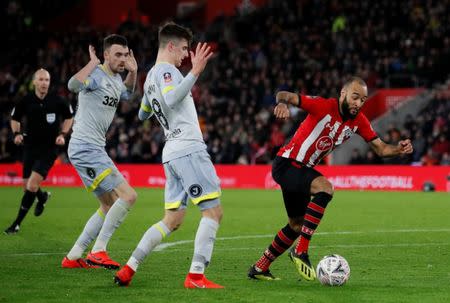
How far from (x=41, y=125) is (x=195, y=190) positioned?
7.63 m

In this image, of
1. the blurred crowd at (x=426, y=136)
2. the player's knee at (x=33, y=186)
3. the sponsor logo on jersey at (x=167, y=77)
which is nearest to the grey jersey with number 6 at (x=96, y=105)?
the sponsor logo on jersey at (x=167, y=77)

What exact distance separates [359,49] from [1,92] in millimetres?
14506

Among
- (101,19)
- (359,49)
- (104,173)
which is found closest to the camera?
(104,173)

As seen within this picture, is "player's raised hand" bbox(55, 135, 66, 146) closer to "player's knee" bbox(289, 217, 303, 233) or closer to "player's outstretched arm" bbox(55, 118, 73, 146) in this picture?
"player's outstretched arm" bbox(55, 118, 73, 146)

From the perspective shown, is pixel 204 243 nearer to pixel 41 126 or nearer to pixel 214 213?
pixel 214 213

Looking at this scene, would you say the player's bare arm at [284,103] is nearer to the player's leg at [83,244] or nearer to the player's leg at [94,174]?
the player's leg at [94,174]

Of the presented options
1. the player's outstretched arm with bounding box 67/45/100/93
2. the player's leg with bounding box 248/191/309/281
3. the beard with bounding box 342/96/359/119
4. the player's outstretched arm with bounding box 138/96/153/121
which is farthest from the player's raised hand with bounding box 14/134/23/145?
the beard with bounding box 342/96/359/119

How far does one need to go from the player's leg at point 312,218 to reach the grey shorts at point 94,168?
106 inches

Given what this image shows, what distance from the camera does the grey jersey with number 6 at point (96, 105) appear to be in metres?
11.3

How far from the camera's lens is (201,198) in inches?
350

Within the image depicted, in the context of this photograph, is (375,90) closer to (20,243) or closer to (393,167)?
(393,167)

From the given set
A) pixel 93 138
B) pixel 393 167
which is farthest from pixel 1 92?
pixel 93 138

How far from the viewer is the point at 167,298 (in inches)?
332

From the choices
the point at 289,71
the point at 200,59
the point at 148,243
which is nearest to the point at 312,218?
the point at 148,243
